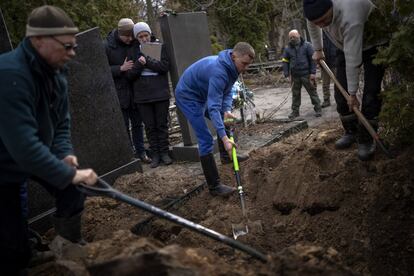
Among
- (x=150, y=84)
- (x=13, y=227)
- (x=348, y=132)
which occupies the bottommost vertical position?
(x=348, y=132)

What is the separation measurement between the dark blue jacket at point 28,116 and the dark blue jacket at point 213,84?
69.9 inches

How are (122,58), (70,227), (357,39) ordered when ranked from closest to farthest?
(70,227)
(357,39)
(122,58)

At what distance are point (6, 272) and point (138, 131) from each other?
376 centimetres

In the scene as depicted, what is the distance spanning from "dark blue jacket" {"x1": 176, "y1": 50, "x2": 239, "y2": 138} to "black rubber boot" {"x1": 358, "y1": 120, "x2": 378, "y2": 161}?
1327 millimetres

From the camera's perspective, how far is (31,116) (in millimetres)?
2416

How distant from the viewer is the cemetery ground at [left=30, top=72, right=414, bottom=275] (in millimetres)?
2385

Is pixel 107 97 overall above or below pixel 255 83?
above

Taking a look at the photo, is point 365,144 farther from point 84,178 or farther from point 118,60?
point 118,60

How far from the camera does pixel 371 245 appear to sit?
3.31 m

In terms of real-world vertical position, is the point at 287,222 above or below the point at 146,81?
below

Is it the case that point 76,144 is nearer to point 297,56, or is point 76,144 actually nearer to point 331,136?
point 331,136

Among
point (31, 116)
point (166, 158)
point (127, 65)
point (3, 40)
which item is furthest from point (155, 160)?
point (31, 116)

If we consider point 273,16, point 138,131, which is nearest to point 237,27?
point 273,16

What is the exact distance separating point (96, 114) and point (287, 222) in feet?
9.34
